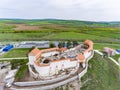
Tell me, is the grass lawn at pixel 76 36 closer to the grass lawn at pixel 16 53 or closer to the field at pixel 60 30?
the field at pixel 60 30

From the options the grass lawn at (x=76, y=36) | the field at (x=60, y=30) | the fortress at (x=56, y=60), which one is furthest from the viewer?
the grass lawn at (x=76, y=36)

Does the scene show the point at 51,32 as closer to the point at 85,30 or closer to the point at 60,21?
Result: the point at 60,21

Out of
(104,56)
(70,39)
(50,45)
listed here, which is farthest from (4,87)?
(104,56)

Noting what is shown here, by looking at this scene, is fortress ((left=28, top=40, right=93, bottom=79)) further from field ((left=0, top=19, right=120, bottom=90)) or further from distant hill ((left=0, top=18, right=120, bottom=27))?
distant hill ((left=0, top=18, right=120, bottom=27))

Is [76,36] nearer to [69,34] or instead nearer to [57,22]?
[69,34]

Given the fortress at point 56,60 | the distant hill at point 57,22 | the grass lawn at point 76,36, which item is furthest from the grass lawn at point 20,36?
the fortress at point 56,60

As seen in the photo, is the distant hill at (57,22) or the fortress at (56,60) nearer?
the fortress at (56,60)

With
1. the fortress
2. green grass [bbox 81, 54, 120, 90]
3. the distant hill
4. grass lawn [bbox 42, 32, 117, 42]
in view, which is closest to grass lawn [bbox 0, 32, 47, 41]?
grass lawn [bbox 42, 32, 117, 42]
